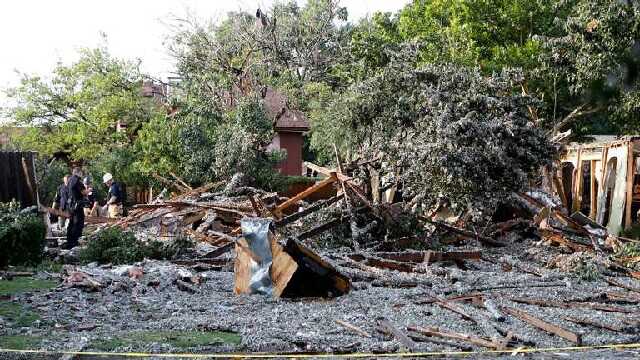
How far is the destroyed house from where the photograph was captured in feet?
60.1

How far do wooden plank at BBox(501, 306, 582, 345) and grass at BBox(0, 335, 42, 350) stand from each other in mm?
5236

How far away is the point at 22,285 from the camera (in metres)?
10.8

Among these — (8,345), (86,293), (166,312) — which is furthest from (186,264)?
(8,345)

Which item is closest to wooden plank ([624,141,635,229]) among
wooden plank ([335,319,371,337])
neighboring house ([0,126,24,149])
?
wooden plank ([335,319,371,337])

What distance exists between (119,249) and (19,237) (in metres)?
1.68

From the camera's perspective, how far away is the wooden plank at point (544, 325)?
7.56 metres

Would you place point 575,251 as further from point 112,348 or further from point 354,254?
point 112,348

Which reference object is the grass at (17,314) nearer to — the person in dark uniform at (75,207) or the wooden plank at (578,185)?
the person in dark uniform at (75,207)

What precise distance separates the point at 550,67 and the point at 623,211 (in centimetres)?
425

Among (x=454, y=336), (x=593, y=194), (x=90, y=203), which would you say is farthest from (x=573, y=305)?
(x=90, y=203)

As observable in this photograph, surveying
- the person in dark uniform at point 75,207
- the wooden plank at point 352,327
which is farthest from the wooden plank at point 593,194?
the wooden plank at point 352,327

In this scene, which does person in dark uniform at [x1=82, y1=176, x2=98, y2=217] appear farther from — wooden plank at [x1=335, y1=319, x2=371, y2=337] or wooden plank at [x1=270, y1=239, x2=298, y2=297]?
wooden plank at [x1=335, y1=319, x2=371, y2=337]

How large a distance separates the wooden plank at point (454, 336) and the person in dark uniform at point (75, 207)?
30.3ft

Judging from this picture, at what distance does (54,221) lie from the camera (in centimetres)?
2275
